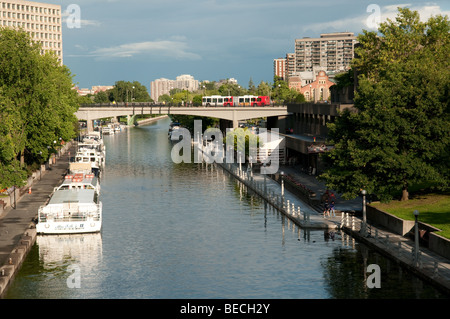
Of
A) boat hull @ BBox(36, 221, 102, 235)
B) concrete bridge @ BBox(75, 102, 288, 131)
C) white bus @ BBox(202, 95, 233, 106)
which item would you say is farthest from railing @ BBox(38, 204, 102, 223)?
white bus @ BBox(202, 95, 233, 106)

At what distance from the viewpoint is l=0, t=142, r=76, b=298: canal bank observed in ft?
120

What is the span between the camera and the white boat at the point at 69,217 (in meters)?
46.4

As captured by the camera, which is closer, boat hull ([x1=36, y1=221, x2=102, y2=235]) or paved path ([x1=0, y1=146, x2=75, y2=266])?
paved path ([x1=0, y1=146, x2=75, y2=266])

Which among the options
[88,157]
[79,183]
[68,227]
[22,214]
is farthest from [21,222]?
[88,157]

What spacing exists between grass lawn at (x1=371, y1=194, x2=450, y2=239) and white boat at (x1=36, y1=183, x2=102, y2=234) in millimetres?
20367

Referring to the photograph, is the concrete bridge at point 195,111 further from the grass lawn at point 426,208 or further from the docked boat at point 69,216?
the docked boat at point 69,216

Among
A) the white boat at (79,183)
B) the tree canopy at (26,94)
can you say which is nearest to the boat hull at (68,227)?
the white boat at (79,183)

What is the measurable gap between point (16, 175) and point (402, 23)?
50.9m

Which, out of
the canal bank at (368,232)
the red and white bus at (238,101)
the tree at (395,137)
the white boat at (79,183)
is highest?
the red and white bus at (238,101)

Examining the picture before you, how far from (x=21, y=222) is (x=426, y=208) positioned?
28.8m

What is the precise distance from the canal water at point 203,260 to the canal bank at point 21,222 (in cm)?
68

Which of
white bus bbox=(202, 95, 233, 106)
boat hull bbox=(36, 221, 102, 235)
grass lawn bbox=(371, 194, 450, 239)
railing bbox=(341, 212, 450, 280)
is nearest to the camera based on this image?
Answer: railing bbox=(341, 212, 450, 280)

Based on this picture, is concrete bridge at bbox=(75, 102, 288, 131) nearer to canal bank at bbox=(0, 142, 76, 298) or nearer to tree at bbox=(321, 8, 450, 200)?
canal bank at bbox=(0, 142, 76, 298)
